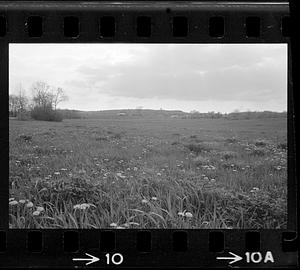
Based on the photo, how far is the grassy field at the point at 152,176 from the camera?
7.78 ft

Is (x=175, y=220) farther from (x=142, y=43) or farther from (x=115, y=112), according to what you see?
(x=142, y=43)

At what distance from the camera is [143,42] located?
2.34 metres

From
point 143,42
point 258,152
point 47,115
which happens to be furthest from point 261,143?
point 47,115

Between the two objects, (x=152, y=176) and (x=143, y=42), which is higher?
(x=143, y=42)

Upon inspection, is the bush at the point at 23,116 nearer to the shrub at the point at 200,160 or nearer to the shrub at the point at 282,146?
the shrub at the point at 200,160

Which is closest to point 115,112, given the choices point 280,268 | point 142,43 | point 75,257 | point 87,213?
point 142,43

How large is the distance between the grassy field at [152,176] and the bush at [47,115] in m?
0.03

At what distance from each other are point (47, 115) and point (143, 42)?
64 centimetres

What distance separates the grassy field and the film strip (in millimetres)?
50

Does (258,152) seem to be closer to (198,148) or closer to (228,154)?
(228,154)

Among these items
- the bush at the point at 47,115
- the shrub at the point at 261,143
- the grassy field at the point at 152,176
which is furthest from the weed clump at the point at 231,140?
the bush at the point at 47,115

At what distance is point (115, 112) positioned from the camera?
A: 238 cm

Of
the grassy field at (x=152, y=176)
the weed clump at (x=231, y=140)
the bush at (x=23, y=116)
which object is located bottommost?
the grassy field at (x=152, y=176)

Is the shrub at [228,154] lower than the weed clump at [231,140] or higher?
lower
